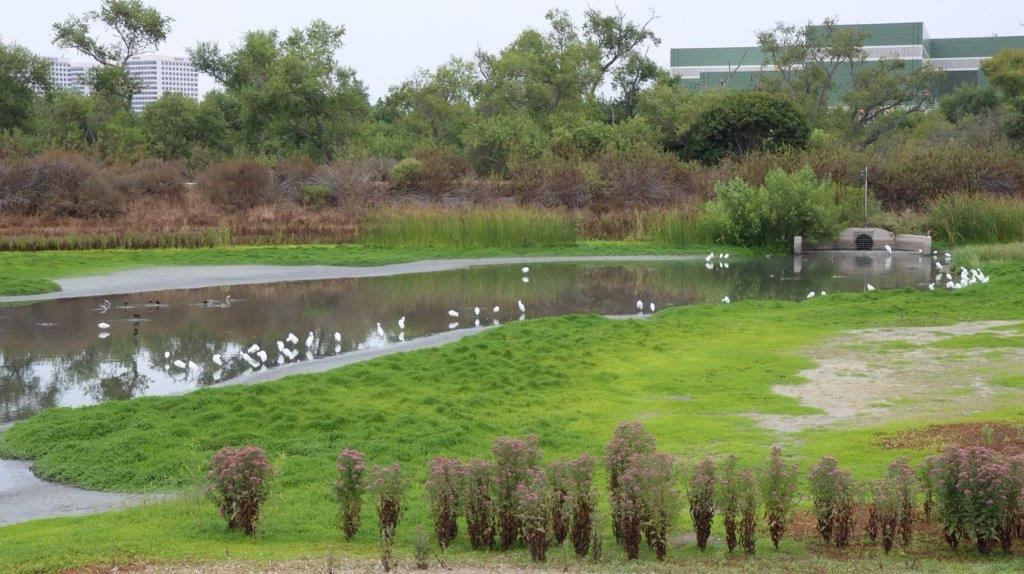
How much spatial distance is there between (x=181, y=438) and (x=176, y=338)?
26.3 feet

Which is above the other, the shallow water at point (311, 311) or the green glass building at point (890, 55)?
the green glass building at point (890, 55)

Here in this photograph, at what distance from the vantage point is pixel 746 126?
5112 cm

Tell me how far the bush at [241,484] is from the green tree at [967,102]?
2561 inches

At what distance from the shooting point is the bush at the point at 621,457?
7852 millimetres

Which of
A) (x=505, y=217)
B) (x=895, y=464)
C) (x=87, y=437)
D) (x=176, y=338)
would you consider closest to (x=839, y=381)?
(x=895, y=464)

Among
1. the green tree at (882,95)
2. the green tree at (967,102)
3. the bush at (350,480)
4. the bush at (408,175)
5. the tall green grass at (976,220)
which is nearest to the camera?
the bush at (350,480)

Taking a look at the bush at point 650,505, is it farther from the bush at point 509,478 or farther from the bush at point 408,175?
the bush at point 408,175

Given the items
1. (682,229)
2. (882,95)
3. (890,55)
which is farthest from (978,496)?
(890,55)

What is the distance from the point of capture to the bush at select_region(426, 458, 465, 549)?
7.92 m

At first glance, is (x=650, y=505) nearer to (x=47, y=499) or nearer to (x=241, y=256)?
(x=47, y=499)

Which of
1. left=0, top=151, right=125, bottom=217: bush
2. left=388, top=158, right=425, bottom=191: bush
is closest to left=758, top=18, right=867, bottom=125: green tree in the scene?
left=388, top=158, right=425, bottom=191: bush

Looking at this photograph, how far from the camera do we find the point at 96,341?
1862 cm

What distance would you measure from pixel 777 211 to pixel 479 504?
29.2m

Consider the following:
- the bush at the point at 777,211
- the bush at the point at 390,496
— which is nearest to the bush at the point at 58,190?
the bush at the point at 777,211
